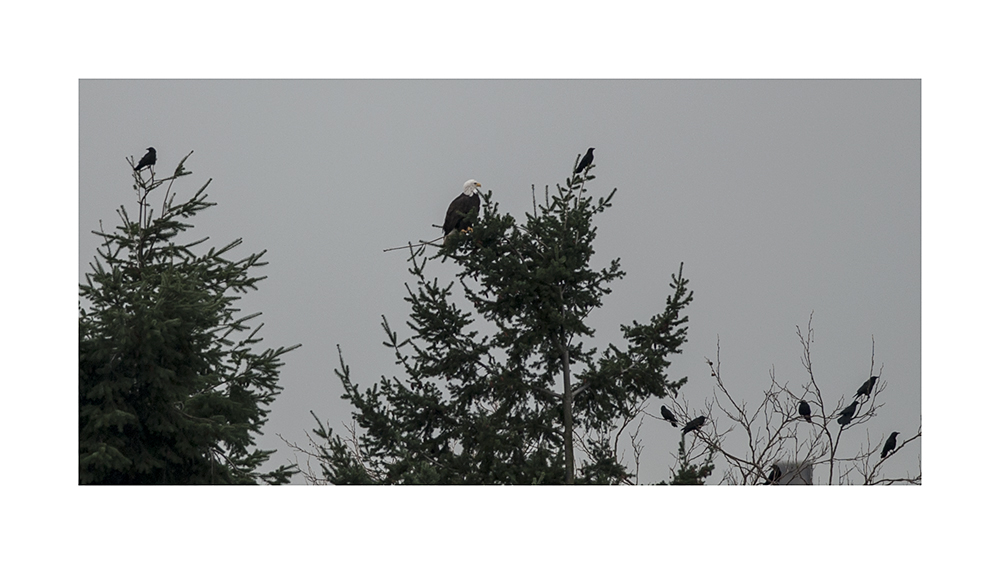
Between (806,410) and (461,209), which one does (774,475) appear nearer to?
(806,410)

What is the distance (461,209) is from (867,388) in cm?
314

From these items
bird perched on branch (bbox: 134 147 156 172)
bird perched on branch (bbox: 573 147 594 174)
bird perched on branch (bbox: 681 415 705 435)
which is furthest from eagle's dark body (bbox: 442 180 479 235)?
bird perched on branch (bbox: 134 147 156 172)

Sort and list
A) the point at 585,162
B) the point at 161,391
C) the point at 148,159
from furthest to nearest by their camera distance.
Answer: the point at 148,159
the point at 585,162
the point at 161,391

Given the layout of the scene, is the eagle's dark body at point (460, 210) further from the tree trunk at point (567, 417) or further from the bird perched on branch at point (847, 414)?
the bird perched on branch at point (847, 414)

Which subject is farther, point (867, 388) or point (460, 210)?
point (460, 210)

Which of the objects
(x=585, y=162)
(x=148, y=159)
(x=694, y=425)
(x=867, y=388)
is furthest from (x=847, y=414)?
(x=148, y=159)

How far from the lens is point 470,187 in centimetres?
818

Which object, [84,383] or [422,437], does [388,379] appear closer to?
[422,437]

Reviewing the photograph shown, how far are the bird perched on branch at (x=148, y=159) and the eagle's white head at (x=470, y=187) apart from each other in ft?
7.75

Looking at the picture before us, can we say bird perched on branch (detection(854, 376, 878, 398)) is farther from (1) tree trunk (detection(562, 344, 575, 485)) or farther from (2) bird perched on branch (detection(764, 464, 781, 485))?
(1) tree trunk (detection(562, 344, 575, 485))

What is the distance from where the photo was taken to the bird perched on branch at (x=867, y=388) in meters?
7.16

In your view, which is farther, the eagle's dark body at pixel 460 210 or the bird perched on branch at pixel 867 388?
the eagle's dark body at pixel 460 210

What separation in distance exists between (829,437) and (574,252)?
217 cm

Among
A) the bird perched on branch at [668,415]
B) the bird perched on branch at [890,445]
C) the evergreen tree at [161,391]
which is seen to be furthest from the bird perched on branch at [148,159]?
the bird perched on branch at [890,445]
